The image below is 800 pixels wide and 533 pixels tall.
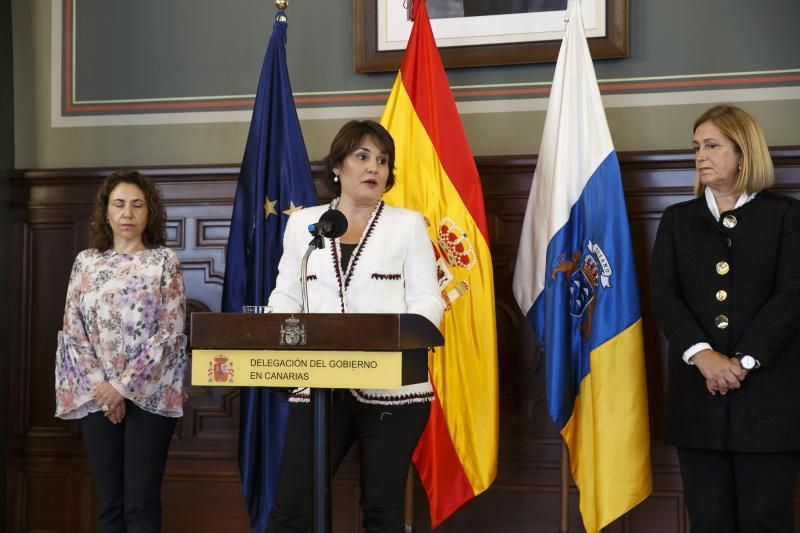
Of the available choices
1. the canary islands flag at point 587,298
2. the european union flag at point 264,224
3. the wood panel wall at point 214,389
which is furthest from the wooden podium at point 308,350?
the wood panel wall at point 214,389

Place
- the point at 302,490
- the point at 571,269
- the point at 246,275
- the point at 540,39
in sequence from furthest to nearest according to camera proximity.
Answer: the point at 540,39, the point at 246,275, the point at 571,269, the point at 302,490

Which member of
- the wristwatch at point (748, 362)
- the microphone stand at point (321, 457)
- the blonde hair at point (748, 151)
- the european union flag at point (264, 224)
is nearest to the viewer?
the microphone stand at point (321, 457)

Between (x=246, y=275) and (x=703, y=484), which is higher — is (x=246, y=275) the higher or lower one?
the higher one

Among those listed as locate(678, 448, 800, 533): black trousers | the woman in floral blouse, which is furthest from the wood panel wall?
locate(678, 448, 800, 533): black trousers

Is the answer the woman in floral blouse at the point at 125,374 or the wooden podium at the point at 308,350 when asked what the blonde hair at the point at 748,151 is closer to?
the wooden podium at the point at 308,350

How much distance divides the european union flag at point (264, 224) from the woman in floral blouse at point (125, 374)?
0.31 metres

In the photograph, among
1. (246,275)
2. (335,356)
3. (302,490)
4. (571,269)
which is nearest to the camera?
(335,356)

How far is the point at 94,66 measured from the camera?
13.2 feet

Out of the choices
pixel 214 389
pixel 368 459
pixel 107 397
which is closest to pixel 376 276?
pixel 368 459

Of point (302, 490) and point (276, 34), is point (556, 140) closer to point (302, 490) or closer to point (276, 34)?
point (276, 34)

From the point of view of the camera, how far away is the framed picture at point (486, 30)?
3.59 m

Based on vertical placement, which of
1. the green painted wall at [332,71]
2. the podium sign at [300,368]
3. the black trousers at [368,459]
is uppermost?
the green painted wall at [332,71]

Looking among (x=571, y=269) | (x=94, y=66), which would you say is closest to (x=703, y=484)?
(x=571, y=269)

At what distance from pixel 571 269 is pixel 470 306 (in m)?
0.37
